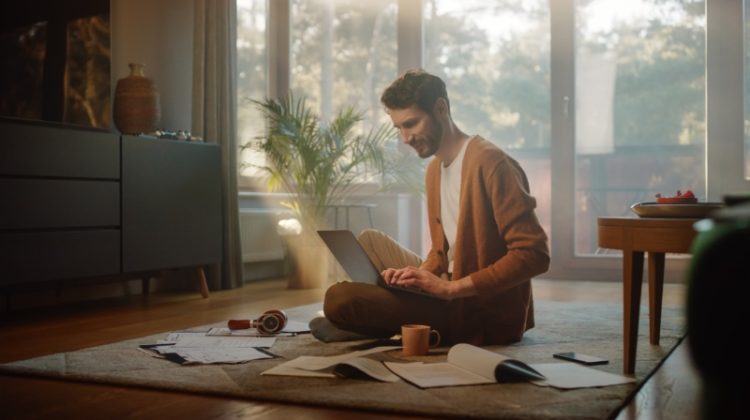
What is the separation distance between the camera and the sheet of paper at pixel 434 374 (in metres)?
1.89

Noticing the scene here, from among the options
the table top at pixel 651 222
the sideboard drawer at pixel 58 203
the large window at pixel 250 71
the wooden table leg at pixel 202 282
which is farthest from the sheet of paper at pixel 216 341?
the large window at pixel 250 71

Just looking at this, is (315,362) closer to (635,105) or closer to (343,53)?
(635,105)

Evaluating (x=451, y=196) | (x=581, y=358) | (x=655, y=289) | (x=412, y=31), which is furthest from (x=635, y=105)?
(x=581, y=358)

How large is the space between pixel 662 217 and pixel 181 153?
262 cm

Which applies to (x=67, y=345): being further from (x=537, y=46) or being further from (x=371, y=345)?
(x=537, y=46)

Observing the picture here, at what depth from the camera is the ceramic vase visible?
404 cm

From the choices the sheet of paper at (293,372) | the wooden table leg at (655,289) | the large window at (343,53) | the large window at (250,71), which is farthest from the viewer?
the large window at (343,53)

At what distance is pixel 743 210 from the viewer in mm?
690

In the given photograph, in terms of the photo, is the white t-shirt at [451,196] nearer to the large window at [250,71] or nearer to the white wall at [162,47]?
the white wall at [162,47]

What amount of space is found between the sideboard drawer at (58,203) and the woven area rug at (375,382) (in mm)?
849

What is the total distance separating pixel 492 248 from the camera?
7.86ft

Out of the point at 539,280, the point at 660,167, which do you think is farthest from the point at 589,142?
the point at 539,280

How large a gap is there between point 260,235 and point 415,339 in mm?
3154

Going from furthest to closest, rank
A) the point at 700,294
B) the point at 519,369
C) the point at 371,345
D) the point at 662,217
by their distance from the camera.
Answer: the point at 371,345 → the point at 662,217 → the point at 519,369 → the point at 700,294
